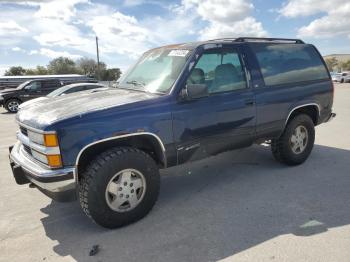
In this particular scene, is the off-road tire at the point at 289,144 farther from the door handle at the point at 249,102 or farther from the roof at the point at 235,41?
the roof at the point at 235,41

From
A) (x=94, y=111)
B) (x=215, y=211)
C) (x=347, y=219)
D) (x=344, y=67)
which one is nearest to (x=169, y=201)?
(x=215, y=211)

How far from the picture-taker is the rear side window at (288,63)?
4770 mm

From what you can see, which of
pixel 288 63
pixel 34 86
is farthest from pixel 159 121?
pixel 34 86

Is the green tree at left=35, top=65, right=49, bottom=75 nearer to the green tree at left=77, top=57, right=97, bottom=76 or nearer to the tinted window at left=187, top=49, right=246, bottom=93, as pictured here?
the green tree at left=77, top=57, right=97, bottom=76

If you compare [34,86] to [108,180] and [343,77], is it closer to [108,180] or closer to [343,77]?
[108,180]

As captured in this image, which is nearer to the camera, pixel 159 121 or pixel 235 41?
pixel 159 121

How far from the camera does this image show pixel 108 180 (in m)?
3.39

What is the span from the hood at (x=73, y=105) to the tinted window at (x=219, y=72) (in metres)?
0.69

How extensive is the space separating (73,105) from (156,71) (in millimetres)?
1193

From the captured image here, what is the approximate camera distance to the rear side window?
4770 millimetres

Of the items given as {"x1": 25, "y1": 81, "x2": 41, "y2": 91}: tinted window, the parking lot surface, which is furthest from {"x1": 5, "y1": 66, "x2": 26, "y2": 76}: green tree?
the parking lot surface

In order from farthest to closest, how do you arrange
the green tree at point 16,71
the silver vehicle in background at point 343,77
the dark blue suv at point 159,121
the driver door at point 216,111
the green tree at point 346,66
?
the green tree at point 346,66 < the green tree at point 16,71 < the silver vehicle in background at point 343,77 < the driver door at point 216,111 < the dark blue suv at point 159,121

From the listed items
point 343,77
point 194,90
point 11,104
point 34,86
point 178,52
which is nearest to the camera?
point 194,90

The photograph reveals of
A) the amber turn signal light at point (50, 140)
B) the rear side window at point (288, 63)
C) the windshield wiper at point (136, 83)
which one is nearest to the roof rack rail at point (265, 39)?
the rear side window at point (288, 63)
